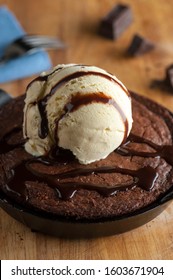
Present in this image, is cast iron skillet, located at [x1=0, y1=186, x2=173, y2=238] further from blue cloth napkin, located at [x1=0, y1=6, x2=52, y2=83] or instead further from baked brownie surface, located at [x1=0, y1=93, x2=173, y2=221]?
blue cloth napkin, located at [x1=0, y1=6, x2=52, y2=83]

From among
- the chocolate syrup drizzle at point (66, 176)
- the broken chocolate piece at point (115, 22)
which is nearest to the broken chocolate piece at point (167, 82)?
the broken chocolate piece at point (115, 22)

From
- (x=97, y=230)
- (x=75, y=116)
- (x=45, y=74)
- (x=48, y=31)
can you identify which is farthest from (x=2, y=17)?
(x=97, y=230)

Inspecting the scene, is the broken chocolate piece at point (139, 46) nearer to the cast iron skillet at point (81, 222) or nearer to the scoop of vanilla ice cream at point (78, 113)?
the scoop of vanilla ice cream at point (78, 113)

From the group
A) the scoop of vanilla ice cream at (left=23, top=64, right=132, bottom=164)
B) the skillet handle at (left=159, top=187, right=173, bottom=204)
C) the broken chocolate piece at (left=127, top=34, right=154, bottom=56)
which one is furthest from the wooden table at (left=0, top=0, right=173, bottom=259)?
the scoop of vanilla ice cream at (left=23, top=64, right=132, bottom=164)

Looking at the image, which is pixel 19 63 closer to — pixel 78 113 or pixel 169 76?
pixel 169 76

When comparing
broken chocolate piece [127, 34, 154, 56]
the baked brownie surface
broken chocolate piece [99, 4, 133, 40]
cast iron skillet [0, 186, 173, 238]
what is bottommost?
cast iron skillet [0, 186, 173, 238]
